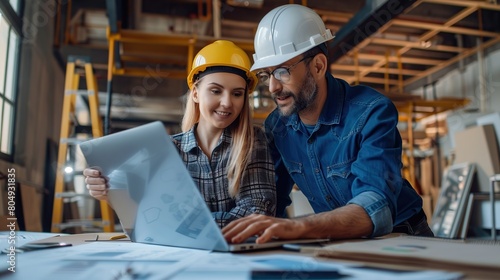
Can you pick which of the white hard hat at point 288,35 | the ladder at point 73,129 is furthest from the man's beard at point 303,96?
the ladder at point 73,129

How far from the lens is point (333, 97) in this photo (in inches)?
67.9

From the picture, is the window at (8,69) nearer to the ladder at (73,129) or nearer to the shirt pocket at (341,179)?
the ladder at (73,129)

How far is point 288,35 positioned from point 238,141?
1.58 ft

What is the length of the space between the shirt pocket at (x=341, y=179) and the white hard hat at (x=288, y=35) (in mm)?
469

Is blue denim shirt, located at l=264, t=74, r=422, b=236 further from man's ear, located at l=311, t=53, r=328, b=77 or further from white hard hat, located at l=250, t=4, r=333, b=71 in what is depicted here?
white hard hat, located at l=250, t=4, r=333, b=71

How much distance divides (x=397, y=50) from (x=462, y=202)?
371 centimetres

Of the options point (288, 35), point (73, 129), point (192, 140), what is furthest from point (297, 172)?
point (73, 129)

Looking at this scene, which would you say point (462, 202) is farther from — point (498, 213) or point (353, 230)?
point (353, 230)

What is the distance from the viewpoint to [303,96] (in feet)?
5.67

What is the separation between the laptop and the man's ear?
864mm

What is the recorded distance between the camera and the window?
379 cm

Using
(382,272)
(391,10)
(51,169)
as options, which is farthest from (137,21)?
(382,272)

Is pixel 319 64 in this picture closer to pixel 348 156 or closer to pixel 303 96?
pixel 303 96

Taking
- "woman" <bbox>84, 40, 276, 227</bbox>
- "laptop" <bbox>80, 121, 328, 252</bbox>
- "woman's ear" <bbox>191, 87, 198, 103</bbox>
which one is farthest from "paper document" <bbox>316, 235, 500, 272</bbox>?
"woman's ear" <bbox>191, 87, 198, 103</bbox>
